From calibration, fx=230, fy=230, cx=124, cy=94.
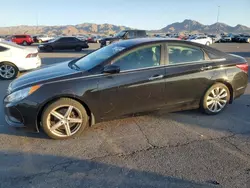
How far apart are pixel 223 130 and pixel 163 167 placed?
1.68 metres

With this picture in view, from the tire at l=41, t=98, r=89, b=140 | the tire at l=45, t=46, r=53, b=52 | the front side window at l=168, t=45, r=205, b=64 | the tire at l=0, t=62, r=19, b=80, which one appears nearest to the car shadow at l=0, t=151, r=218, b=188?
the tire at l=41, t=98, r=89, b=140

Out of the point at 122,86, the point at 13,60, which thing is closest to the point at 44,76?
the point at 122,86

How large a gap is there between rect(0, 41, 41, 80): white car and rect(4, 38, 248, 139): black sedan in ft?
14.9

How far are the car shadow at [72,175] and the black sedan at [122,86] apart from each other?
628mm

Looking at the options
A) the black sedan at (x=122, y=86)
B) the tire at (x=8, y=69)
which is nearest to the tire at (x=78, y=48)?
the tire at (x=8, y=69)

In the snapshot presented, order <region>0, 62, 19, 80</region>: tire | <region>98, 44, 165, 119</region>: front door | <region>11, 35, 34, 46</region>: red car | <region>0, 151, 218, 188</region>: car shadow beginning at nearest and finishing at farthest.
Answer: <region>0, 151, 218, 188</region>: car shadow < <region>98, 44, 165, 119</region>: front door < <region>0, 62, 19, 80</region>: tire < <region>11, 35, 34, 46</region>: red car

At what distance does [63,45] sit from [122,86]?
1969cm

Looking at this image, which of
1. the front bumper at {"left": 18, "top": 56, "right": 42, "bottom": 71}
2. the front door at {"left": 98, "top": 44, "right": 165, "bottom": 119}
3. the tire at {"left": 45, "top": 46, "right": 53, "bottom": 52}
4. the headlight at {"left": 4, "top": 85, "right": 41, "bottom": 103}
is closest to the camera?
the headlight at {"left": 4, "top": 85, "right": 41, "bottom": 103}

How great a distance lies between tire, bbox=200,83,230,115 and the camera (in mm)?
4555

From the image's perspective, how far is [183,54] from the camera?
431cm

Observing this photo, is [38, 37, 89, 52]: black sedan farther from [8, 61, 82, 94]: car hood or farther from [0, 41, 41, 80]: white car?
[8, 61, 82, 94]: car hood

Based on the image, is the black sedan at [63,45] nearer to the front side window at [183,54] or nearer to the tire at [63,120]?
the front side window at [183,54]

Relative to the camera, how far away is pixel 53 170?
2891 mm

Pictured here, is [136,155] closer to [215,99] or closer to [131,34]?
[215,99]
